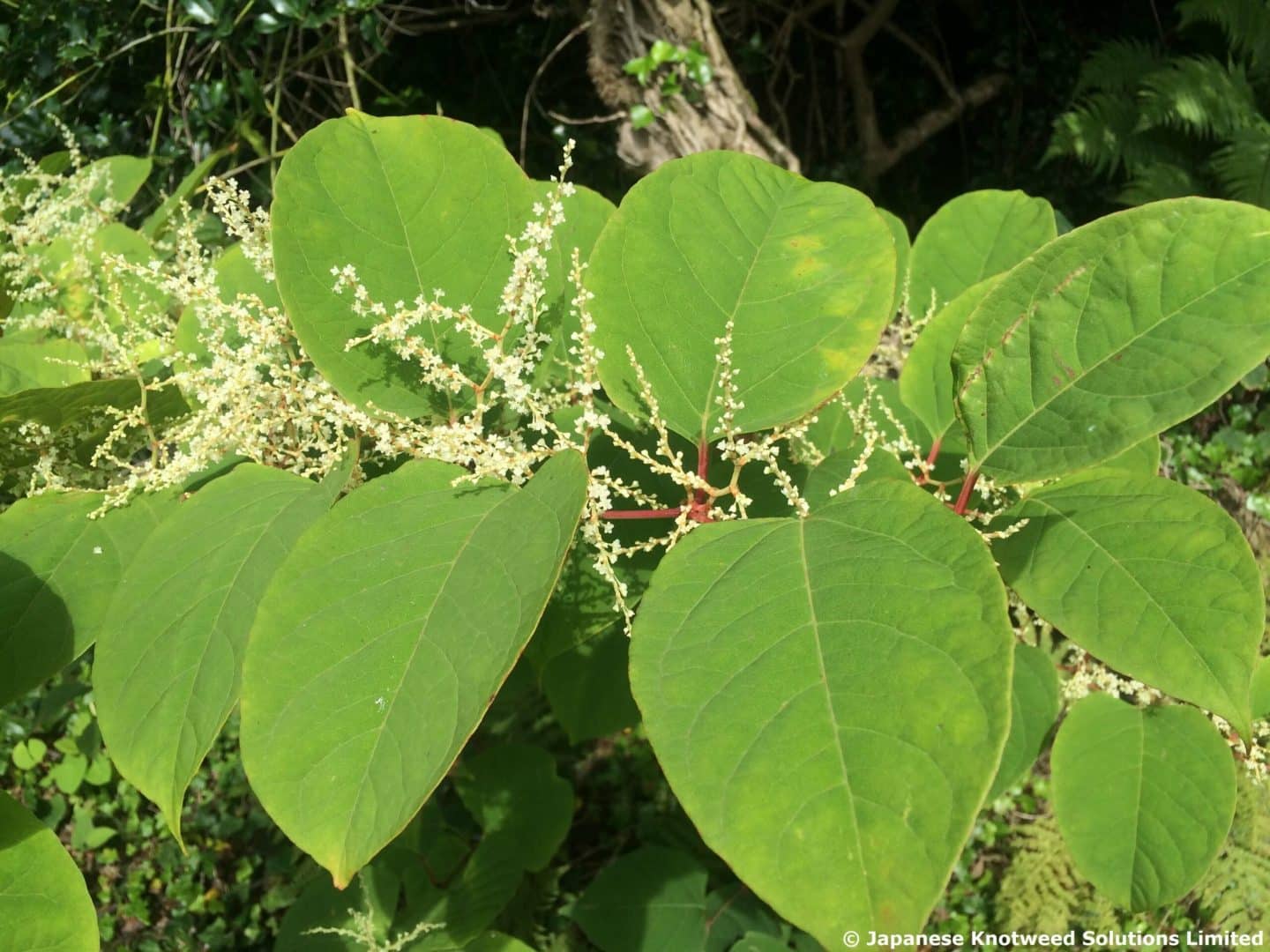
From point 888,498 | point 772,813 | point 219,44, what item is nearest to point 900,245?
point 888,498

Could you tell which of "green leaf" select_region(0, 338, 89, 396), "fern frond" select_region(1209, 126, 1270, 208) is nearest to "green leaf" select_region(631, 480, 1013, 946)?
"green leaf" select_region(0, 338, 89, 396)

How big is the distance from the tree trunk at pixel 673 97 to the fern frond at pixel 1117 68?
117 inches

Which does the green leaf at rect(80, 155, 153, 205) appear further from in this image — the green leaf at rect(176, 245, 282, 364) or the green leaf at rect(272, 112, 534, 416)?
the green leaf at rect(272, 112, 534, 416)

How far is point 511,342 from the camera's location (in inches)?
38.1

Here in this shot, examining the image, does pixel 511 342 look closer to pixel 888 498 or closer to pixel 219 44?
pixel 888 498

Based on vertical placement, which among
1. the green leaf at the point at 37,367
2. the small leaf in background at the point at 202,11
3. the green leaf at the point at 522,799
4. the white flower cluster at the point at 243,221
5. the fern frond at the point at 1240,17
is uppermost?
the small leaf in background at the point at 202,11

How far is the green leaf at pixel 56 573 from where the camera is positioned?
909 millimetres

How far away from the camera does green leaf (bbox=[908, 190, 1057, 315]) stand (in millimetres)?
1202

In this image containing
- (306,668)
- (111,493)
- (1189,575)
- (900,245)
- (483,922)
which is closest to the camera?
(306,668)

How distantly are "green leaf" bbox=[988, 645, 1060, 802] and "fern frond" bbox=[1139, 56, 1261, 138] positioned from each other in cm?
478

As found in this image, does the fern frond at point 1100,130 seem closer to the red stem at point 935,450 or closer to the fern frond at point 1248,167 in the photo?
the fern frond at point 1248,167

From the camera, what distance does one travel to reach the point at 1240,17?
16.3 feet

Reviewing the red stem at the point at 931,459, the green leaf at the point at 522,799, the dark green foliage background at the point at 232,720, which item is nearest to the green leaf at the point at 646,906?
the green leaf at the point at 522,799

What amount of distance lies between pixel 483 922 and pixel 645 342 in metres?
1.36
